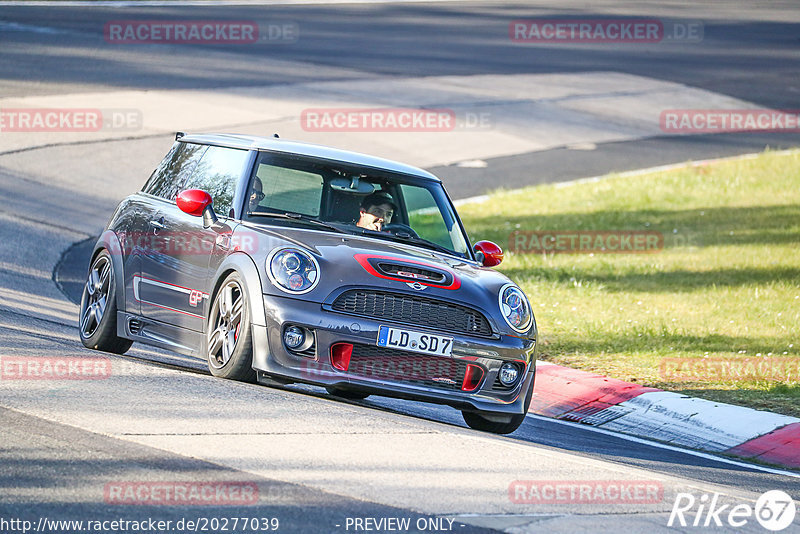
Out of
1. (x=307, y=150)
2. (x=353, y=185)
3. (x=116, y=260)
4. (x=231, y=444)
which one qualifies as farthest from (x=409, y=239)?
(x=231, y=444)

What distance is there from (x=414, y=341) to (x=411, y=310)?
0.63 ft

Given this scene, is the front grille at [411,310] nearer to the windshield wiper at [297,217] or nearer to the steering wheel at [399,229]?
the windshield wiper at [297,217]

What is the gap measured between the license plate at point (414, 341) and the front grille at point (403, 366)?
0.04 metres

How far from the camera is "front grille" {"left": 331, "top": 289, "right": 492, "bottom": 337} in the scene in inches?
288

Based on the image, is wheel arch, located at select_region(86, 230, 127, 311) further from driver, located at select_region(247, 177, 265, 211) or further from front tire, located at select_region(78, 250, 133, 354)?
driver, located at select_region(247, 177, 265, 211)

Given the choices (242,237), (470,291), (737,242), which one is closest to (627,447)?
(470,291)

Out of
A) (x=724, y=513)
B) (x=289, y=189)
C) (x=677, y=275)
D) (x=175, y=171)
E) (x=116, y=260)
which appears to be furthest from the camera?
(x=677, y=275)

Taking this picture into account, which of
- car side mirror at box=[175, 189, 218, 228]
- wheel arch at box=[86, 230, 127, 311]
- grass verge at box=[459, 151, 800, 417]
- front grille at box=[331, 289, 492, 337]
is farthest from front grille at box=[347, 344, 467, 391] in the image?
grass verge at box=[459, 151, 800, 417]

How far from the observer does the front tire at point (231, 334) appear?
7438mm

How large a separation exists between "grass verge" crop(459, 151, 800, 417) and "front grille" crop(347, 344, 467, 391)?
3362 mm

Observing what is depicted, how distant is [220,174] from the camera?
28.3 feet

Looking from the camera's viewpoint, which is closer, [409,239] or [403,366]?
[403,366]

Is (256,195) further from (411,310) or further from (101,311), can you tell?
(101,311)

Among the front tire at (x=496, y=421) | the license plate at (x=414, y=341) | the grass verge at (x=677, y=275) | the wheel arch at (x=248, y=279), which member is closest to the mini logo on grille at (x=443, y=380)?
the license plate at (x=414, y=341)
